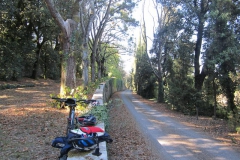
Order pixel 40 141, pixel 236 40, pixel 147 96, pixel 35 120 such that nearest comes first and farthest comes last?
1. pixel 40 141
2. pixel 35 120
3. pixel 236 40
4. pixel 147 96

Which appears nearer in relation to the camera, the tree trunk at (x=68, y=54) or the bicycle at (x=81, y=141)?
the bicycle at (x=81, y=141)

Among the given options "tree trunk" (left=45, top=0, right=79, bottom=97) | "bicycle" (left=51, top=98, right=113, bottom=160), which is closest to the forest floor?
"tree trunk" (left=45, top=0, right=79, bottom=97)

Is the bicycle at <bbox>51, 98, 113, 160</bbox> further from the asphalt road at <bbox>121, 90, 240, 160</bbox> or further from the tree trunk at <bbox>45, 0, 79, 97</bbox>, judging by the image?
the tree trunk at <bbox>45, 0, 79, 97</bbox>

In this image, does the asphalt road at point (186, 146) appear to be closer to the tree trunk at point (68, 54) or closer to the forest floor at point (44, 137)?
the forest floor at point (44, 137)

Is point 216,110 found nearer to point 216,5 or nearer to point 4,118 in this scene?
point 216,5

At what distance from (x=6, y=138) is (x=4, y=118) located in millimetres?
2334

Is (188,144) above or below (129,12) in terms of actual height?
below

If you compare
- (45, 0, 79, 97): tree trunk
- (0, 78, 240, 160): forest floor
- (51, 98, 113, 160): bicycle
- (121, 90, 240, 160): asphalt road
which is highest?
(45, 0, 79, 97): tree trunk

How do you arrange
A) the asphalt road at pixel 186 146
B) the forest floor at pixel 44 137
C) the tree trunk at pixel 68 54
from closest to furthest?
the forest floor at pixel 44 137
the asphalt road at pixel 186 146
the tree trunk at pixel 68 54

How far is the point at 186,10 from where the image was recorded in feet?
49.4

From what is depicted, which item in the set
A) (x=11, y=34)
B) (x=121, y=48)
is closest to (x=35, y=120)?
(x=11, y=34)

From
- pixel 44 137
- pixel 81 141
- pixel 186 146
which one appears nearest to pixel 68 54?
pixel 44 137

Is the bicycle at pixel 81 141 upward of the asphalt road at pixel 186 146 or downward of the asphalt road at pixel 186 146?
upward

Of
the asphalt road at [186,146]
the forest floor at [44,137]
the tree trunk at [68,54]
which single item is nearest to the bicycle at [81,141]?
the forest floor at [44,137]
